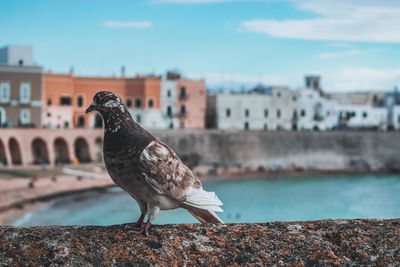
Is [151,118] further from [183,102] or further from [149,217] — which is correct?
[149,217]

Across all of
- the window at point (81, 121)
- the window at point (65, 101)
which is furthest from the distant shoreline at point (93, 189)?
the window at point (65, 101)

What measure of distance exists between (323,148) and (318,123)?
12.5 feet

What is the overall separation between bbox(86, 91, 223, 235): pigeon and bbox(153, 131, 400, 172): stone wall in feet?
148

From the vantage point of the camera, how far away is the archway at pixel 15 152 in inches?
1616

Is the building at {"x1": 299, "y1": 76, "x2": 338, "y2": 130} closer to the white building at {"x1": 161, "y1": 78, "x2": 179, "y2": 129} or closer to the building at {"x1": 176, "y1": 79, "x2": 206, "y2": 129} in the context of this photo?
the building at {"x1": 176, "y1": 79, "x2": 206, "y2": 129}

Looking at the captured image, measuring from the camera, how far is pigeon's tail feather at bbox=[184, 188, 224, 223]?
3789mm

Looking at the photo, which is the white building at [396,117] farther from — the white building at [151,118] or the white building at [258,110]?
the white building at [151,118]

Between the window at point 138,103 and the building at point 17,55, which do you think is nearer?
the building at point 17,55

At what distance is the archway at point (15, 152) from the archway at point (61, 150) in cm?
329

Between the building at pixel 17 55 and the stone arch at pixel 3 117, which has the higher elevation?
the building at pixel 17 55

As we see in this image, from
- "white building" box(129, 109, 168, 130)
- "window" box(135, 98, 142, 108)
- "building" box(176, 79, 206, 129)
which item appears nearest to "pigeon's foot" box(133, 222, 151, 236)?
"white building" box(129, 109, 168, 130)

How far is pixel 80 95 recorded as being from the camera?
4703 centimetres

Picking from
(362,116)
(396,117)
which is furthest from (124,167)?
(396,117)

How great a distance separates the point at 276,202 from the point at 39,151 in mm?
18524
